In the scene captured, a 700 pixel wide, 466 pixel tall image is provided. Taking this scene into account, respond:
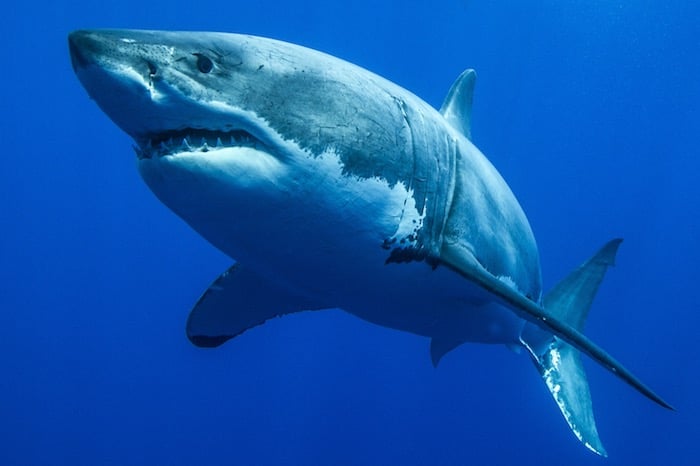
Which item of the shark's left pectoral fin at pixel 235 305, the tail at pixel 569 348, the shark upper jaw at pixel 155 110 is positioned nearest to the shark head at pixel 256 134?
the shark upper jaw at pixel 155 110

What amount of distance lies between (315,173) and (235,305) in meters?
2.41

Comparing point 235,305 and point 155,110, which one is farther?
point 235,305

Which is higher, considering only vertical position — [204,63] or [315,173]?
[204,63]

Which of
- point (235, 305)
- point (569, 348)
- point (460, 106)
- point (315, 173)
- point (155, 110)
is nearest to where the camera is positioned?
point (155, 110)

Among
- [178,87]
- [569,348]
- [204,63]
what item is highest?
[204,63]

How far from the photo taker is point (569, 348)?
5609 millimetres

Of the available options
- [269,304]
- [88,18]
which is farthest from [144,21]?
[269,304]

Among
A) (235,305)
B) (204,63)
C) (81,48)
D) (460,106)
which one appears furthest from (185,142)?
(460,106)

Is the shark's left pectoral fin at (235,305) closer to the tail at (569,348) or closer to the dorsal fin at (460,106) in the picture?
the dorsal fin at (460,106)

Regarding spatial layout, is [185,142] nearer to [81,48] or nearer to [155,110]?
[155,110]

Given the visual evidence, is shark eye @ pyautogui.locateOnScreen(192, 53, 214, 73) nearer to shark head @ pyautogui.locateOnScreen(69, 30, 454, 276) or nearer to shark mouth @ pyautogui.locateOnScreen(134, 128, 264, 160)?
shark head @ pyautogui.locateOnScreen(69, 30, 454, 276)

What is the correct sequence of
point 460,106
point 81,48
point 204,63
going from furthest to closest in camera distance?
point 460,106 → point 204,63 → point 81,48

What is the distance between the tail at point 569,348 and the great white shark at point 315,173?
1.56 meters

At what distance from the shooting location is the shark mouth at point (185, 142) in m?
1.99
